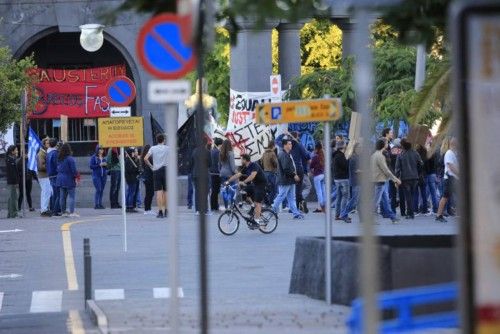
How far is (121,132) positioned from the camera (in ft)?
85.6

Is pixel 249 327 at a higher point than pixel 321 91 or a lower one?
lower

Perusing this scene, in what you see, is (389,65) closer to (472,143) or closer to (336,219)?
(336,219)

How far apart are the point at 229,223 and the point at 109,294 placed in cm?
980

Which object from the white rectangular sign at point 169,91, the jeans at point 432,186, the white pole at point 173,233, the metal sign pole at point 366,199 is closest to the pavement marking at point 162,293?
the white pole at point 173,233

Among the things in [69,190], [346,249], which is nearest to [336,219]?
[69,190]

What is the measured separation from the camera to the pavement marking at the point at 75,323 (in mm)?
14289

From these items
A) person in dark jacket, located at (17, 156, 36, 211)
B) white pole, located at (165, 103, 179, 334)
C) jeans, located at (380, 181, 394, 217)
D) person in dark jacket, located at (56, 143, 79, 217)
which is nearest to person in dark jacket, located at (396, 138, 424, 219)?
jeans, located at (380, 181, 394, 217)

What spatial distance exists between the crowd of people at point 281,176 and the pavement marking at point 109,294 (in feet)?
31.6

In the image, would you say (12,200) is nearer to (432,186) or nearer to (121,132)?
(432,186)

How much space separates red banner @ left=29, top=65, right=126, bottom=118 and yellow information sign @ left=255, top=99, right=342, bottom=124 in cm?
4031

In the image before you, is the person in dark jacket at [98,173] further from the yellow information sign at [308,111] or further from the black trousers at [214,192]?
the yellow information sign at [308,111]

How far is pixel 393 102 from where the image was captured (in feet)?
128

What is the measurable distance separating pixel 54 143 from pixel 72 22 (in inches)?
756

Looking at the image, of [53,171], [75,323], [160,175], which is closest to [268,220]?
[160,175]
